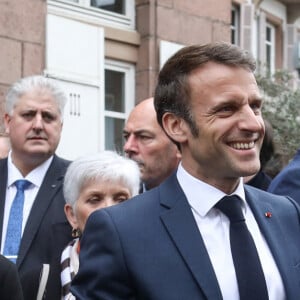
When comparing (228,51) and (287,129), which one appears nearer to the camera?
(228,51)

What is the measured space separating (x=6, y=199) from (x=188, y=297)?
86.4 inches

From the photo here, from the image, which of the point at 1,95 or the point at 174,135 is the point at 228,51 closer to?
the point at 174,135

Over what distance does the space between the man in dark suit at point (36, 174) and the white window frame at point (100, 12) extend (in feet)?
15.1

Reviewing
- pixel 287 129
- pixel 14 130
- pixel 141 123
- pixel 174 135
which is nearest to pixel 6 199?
pixel 14 130

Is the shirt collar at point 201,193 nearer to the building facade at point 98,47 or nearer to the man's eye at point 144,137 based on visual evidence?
the man's eye at point 144,137

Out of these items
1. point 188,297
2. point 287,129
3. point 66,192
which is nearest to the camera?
point 188,297

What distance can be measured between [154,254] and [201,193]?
0.77ft

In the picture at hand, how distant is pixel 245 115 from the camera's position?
8.64 ft

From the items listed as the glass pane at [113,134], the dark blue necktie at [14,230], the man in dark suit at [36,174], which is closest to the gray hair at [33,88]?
the man in dark suit at [36,174]

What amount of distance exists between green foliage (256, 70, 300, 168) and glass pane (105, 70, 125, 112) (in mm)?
2081

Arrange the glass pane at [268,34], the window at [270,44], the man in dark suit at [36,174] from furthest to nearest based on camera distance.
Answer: the glass pane at [268,34] → the window at [270,44] → the man in dark suit at [36,174]

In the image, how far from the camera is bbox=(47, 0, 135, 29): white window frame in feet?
31.2

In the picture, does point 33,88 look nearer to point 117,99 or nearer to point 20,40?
point 20,40

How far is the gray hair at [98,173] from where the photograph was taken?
12.8 feet
